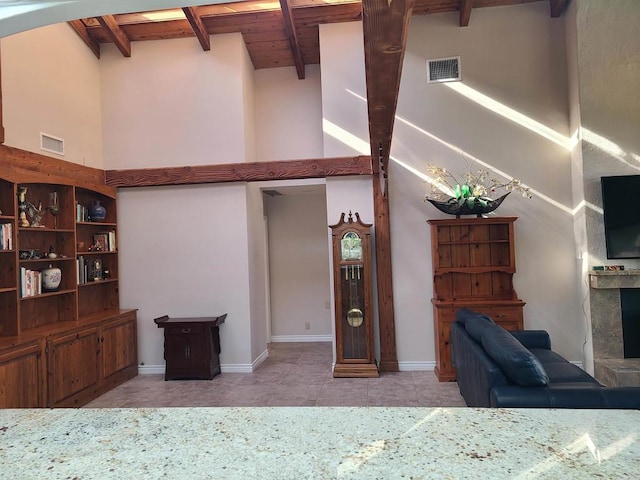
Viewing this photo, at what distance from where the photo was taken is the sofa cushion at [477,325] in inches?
128

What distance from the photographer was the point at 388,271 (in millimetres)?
5090

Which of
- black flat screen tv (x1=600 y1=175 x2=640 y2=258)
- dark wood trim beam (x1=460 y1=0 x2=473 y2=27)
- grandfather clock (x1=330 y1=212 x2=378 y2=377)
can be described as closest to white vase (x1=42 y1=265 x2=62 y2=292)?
grandfather clock (x1=330 y1=212 x2=378 y2=377)

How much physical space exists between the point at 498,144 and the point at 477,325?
266cm

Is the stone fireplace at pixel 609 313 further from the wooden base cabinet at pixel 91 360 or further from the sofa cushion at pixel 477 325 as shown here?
the wooden base cabinet at pixel 91 360

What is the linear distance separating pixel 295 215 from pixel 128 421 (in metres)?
5.89

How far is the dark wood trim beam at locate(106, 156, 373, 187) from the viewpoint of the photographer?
508 centimetres

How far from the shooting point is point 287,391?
4492mm

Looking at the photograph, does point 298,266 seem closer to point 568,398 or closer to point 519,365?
point 519,365

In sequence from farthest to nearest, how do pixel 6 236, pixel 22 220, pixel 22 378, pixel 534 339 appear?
pixel 534 339
pixel 22 220
pixel 6 236
pixel 22 378

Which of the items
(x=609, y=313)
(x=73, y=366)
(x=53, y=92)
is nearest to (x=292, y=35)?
(x=53, y=92)

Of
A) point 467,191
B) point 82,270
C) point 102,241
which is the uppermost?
point 467,191

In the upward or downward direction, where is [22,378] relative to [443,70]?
downward

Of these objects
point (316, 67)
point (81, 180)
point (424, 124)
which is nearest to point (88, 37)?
point (81, 180)

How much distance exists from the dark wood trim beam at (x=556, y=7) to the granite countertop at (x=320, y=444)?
519 centimetres
